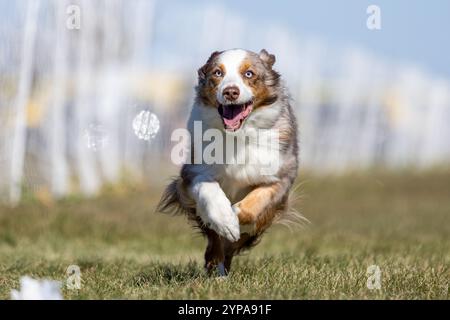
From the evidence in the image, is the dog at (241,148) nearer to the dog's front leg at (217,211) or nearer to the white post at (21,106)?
the dog's front leg at (217,211)

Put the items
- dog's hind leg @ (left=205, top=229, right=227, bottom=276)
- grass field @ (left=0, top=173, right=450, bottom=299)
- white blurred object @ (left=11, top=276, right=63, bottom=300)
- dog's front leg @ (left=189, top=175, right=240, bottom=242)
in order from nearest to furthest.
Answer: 1. white blurred object @ (left=11, top=276, right=63, bottom=300)
2. grass field @ (left=0, top=173, right=450, bottom=299)
3. dog's front leg @ (left=189, top=175, right=240, bottom=242)
4. dog's hind leg @ (left=205, top=229, right=227, bottom=276)

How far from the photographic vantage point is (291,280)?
5.29m

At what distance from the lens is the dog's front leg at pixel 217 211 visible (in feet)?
17.4

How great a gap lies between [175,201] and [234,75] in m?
1.17

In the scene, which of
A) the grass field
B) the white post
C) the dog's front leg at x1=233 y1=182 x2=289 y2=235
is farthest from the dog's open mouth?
the white post

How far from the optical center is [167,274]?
593cm

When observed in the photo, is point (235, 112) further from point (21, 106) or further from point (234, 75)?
point (21, 106)

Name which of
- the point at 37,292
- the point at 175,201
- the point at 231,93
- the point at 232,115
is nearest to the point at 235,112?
the point at 232,115

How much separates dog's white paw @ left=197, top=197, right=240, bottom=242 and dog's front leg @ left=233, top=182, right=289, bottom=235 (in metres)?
0.11

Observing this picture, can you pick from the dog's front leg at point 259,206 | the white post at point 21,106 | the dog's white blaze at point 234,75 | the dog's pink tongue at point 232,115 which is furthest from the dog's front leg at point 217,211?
the white post at point 21,106

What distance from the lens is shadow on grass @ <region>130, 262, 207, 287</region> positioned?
17.6 ft

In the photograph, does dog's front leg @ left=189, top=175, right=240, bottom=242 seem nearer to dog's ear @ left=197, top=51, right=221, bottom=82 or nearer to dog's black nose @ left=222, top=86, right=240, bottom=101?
dog's black nose @ left=222, top=86, right=240, bottom=101

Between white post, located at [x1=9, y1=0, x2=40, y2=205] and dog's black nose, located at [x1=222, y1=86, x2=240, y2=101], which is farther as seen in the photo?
white post, located at [x1=9, y1=0, x2=40, y2=205]
